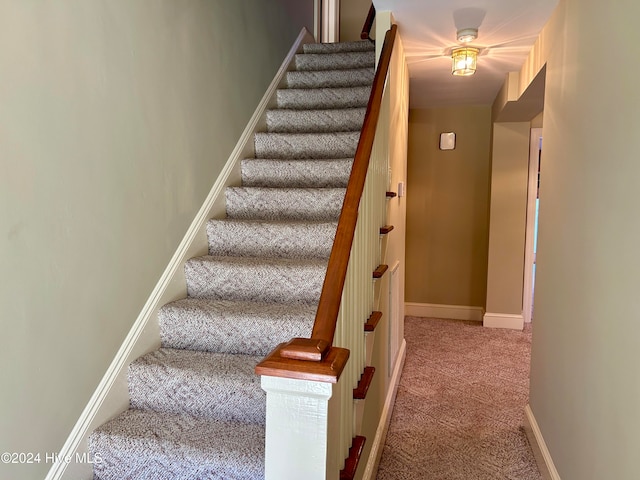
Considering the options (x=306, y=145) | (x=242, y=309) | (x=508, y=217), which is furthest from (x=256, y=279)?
(x=508, y=217)

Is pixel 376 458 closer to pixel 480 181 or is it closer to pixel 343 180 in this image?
pixel 343 180

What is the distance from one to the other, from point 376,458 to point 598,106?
70.1 inches

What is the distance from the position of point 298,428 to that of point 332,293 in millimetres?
346

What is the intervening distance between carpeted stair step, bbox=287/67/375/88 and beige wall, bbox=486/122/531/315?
5.18 feet

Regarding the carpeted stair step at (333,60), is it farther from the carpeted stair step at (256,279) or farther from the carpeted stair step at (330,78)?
the carpeted stair step at (256,279)

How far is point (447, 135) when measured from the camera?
15.6 feet

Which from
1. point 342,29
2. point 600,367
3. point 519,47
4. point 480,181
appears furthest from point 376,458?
point 342,29

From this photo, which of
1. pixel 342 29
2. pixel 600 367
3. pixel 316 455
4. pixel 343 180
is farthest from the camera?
pixel 342 29

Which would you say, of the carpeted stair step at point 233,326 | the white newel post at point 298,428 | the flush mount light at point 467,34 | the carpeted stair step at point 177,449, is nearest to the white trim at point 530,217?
the flush mount light at point 467,34

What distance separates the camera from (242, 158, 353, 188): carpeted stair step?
278 cm

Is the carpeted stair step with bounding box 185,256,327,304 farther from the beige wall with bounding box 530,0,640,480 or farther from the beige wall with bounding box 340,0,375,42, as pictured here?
the beige wall with bounding box 340,0,375,42

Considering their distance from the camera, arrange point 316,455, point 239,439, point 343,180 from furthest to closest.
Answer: point 343,180 → point 239,439 → point 316,455

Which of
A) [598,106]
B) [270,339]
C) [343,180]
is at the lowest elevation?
[270,339]

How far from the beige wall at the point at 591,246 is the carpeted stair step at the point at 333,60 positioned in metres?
1.68
